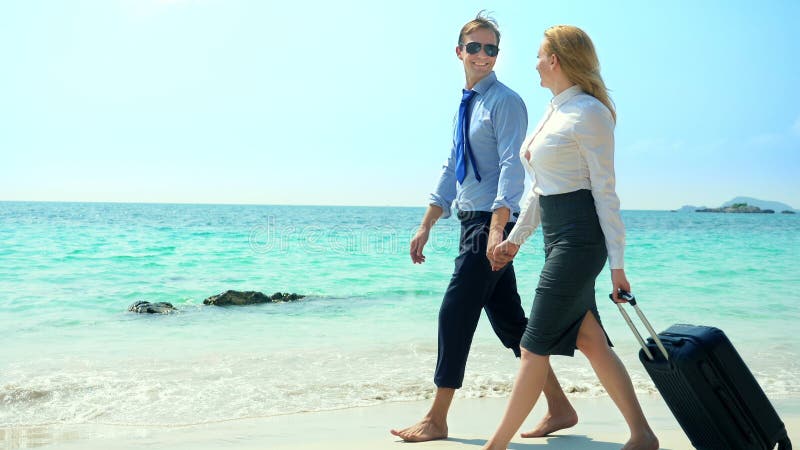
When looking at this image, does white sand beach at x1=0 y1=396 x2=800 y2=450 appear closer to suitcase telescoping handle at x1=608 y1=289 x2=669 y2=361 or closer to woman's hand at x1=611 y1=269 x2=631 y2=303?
suitcase telescoping handle at x1=608 y1=289 x2=669 y2=361

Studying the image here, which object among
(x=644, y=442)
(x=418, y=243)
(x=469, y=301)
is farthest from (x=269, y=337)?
(x=644, y=442)

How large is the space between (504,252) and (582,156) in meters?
0.50

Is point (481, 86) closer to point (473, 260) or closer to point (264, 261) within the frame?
point (473, 260)

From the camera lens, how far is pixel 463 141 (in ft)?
10.6

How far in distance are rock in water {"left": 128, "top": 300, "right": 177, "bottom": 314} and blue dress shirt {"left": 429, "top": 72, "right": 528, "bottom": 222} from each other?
5947 millimetres

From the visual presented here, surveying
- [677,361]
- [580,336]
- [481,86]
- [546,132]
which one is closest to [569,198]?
[546,132]

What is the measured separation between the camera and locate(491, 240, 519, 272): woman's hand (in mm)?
2777

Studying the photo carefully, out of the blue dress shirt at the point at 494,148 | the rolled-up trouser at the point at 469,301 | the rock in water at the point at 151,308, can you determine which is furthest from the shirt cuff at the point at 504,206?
the rock in water at the point at 151,308

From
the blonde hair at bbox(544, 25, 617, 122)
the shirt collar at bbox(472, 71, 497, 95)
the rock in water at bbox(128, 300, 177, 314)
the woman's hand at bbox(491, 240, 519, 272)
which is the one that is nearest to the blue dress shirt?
the shirt collar at bbox(472, 71, 497, 95)

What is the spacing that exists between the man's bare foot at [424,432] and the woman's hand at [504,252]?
0.84 meters

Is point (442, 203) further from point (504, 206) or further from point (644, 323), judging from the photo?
point (644, 323)

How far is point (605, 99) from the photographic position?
257 cm

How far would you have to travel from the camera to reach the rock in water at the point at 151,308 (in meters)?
8.28

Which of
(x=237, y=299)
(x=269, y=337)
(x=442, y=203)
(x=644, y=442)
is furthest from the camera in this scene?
(x=237, y=299)
